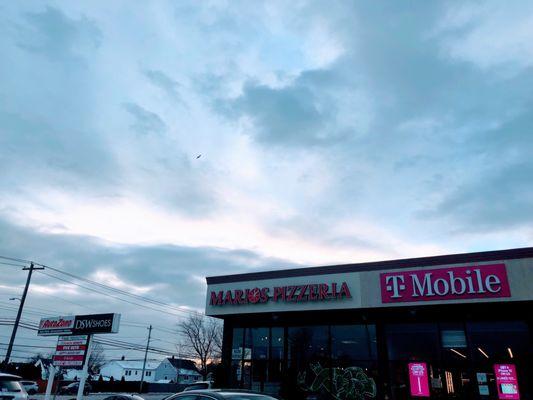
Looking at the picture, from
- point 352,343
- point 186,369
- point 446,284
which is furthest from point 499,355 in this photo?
point 186,369

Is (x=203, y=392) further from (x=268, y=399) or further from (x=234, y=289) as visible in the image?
(x=234, y=289)

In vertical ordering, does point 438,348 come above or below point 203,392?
above

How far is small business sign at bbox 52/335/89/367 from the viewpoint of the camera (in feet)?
55.0

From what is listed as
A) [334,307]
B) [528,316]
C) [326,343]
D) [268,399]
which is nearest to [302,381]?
[326,343]

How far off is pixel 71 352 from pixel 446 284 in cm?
1505

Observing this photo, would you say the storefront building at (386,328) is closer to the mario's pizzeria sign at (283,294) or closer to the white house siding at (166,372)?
the mario's pizzeria sign at (283,294)

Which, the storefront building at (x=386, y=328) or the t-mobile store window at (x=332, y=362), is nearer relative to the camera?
the storefront building at (x=386, y=328)

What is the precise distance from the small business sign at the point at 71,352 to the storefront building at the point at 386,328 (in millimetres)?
7370

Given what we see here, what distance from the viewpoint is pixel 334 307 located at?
19.9 m

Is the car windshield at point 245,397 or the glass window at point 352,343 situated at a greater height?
the glass window at point 352,343

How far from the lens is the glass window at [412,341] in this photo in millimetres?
18906

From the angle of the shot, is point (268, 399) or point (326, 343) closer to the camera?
point (268, 399)

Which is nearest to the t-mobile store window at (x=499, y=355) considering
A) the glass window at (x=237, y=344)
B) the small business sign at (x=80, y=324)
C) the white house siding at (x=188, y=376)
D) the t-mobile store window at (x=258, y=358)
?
the t-mobile store window at (x=258, y=358)

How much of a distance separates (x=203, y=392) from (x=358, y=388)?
1397 cm
